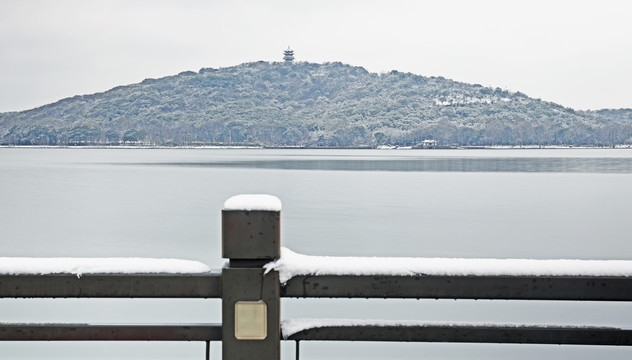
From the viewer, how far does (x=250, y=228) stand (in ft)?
7.33

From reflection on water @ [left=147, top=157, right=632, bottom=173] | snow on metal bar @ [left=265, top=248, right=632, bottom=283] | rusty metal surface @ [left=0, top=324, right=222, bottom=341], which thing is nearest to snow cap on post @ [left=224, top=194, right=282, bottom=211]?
snow on metal bar @ [left=265, top=248, right=632, bottom=283]

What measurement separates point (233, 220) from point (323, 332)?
586 mm

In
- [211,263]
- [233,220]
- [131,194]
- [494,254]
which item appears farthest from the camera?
[131,194]

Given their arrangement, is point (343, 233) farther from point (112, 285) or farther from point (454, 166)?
point (454, 166)

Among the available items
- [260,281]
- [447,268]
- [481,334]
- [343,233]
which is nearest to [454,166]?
[343,233]

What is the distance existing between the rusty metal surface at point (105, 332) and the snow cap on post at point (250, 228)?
13.8 inches

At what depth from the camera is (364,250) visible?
15.8 m

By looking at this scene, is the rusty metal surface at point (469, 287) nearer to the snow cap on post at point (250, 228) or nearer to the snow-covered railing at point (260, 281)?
the snow-covered railing at point (260, 281)

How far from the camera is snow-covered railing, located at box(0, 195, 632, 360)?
228 cm

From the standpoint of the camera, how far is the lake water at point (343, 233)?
693 centimetres

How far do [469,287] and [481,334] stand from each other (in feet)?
0.77

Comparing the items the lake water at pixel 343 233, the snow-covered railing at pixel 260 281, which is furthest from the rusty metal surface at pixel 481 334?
the lake water at pixel 343 233

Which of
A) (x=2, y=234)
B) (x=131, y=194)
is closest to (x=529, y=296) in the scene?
(x=2, y=234)

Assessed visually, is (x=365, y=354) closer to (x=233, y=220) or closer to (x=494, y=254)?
(x=233, y=220)
